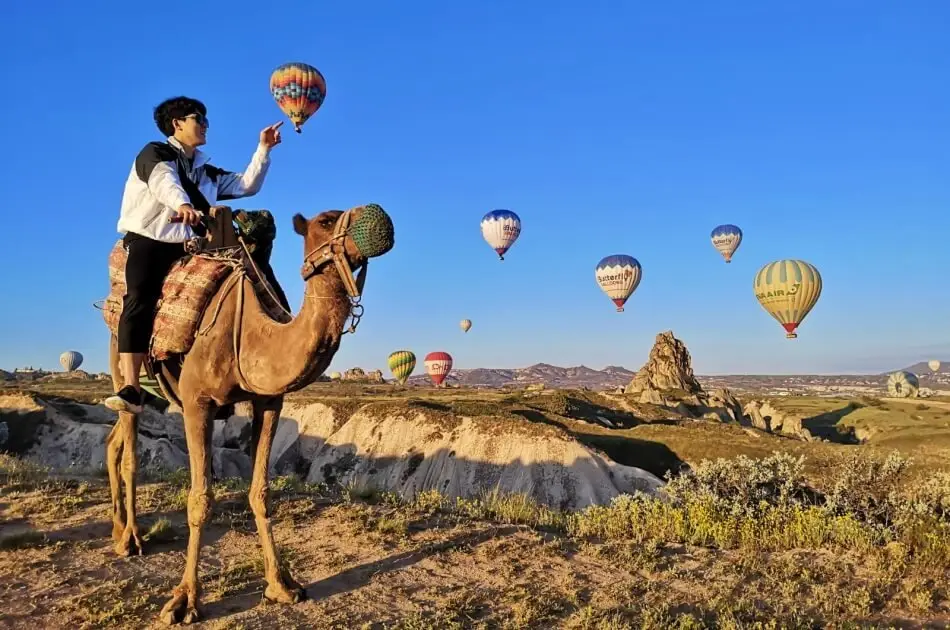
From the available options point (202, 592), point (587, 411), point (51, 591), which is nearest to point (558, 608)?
point (202, 592)

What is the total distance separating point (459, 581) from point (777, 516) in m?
4.96

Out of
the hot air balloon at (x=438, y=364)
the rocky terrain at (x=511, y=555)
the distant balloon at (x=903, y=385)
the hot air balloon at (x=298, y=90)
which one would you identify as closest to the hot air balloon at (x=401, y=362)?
the hot air balloon at (x=438, y=364)

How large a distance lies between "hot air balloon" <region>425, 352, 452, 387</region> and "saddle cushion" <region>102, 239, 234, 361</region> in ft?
385

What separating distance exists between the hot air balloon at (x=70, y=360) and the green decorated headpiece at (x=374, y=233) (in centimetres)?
16756

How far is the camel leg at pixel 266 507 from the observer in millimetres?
6125

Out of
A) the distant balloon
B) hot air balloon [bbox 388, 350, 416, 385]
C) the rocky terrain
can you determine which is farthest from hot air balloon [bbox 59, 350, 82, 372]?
the distant balloon

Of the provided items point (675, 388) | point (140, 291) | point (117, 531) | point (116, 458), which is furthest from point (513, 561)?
point (675, 388)

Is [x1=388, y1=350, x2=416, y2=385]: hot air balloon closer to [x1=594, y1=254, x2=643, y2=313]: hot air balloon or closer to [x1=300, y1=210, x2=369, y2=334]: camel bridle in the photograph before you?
[x1=594, y1=254, x2=643, y2=313]: hot air balloon

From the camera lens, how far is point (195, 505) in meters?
6.05

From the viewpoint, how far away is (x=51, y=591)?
6.32 metres

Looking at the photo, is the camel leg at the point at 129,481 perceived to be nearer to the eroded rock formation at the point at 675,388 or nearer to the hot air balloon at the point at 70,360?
the eroded rock formation at the point at 675,388

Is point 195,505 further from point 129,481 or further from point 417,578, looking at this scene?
point 417,578

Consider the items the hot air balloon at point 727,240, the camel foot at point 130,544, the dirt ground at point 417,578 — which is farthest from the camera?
the hot air balloon at point 727,240

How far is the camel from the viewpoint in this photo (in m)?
5.17
